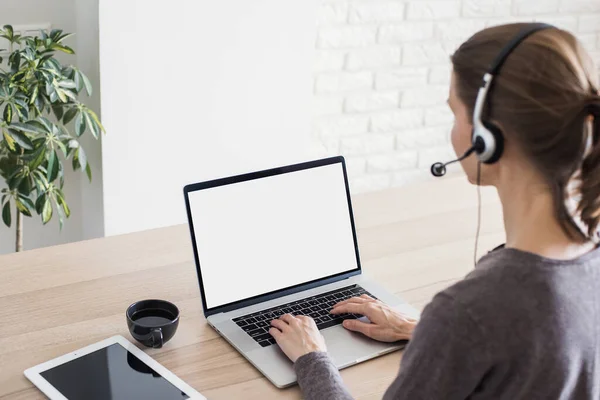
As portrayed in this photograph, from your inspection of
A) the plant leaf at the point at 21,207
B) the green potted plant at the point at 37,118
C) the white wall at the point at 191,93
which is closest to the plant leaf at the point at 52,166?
the green potted plant at the point at 37,118

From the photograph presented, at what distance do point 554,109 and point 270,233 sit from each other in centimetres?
63

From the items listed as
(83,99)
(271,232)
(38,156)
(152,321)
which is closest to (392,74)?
(83,99)

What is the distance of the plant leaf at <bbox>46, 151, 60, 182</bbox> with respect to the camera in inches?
88.6

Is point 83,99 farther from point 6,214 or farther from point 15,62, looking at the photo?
point 6,214

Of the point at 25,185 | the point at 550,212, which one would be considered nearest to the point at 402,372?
the point at 550,212

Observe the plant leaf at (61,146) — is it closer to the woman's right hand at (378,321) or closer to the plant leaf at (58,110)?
the plant leaf at (58,110)

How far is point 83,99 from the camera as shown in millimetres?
2498

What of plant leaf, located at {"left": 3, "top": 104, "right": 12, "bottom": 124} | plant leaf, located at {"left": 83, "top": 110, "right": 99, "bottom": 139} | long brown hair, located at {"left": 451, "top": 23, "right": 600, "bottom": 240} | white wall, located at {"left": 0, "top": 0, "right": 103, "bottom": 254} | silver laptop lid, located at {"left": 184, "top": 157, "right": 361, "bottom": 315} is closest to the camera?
long brown hair, located at {"left": 451, "top": 23, "right": 600, "bottom": 240}

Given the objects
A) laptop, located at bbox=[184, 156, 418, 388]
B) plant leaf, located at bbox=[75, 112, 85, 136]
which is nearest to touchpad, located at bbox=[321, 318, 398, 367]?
laptop, located at bbox=[184, 156, 418, 388]

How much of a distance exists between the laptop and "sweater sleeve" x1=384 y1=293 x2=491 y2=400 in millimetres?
305

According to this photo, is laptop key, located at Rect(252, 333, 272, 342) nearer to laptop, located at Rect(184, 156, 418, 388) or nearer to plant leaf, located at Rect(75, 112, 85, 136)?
laptop, located at Rect(184, 156, 418, 388)

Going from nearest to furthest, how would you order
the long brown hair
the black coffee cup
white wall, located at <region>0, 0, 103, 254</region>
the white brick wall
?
the long brown hair → the black coffee cup → white wall, located at <region>0, 0, 103, 254</region> → the white brick wall

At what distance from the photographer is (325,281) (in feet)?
4.92

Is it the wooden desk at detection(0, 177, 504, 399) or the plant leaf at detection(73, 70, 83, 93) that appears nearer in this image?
the wooden desk at detection(0, 177, 504, 399)
